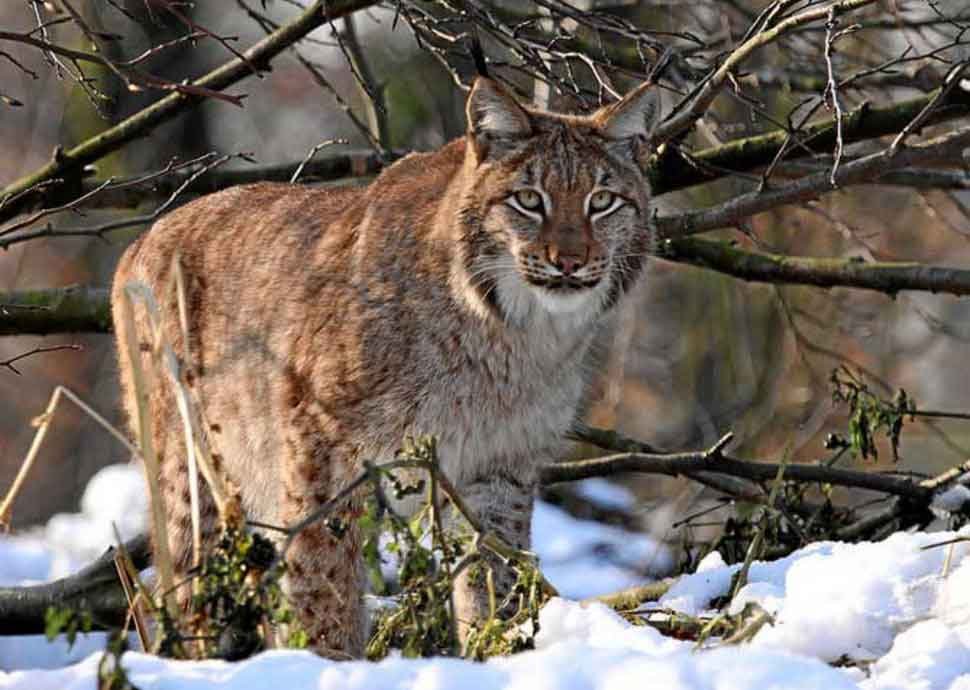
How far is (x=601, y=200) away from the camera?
16.6ft

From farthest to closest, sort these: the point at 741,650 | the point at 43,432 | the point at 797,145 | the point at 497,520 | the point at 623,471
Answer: the point at 623,471, the point at 797,145, the point at 497,520, the point at 43,432, the point at 741,650

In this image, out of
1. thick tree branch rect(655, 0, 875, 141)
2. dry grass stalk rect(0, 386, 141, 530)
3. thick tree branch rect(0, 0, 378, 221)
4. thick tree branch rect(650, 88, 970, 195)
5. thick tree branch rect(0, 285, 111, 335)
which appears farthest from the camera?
thick tree branch rect(0, 285, 111, 335)

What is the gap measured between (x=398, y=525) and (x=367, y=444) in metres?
1.68

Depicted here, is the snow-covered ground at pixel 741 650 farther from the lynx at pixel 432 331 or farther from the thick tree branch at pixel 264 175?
the thick tree branch at pixel 264 175

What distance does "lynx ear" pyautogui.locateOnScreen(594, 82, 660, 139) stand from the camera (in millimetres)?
5117

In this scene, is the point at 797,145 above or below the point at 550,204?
above

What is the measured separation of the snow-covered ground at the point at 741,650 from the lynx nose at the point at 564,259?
956 mm

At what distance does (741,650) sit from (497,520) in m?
2.44

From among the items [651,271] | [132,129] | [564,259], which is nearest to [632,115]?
[564,259]

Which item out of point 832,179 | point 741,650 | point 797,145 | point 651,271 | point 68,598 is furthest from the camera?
point 651,271

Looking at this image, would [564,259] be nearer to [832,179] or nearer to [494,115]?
[494,115]

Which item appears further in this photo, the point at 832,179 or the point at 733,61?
the point at 832,179

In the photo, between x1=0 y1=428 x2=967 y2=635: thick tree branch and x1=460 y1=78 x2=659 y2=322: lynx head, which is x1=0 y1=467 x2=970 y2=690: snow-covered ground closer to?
x1=0 y1=428 x2=967 y2=635: thick tree branch

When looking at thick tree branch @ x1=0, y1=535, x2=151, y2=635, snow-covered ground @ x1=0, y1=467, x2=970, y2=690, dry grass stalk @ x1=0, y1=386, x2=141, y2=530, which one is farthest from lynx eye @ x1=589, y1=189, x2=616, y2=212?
thick tree branch @ x1=0, y1=535, x2=151, y2=635
